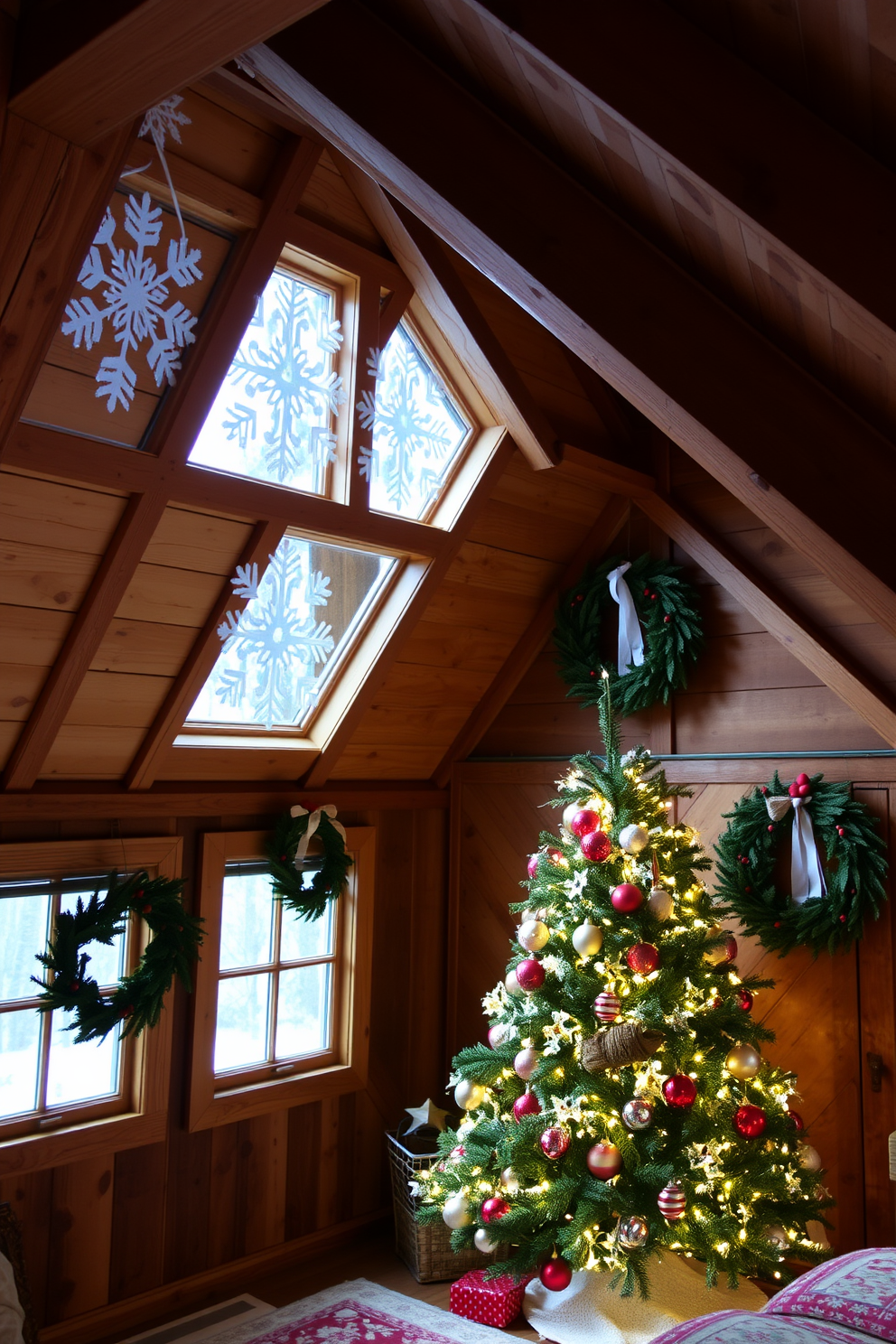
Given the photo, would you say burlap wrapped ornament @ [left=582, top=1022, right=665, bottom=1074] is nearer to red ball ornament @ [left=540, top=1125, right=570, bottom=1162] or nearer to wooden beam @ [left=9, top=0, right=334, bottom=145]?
red ball ornament @ [left=540, top=1125, right=570, bottom=1162]

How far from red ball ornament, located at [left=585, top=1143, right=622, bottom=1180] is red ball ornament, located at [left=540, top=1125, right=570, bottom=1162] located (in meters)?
0.08

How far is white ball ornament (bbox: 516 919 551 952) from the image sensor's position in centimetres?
312

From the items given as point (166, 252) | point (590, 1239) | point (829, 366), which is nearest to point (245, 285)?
point (166, 252)

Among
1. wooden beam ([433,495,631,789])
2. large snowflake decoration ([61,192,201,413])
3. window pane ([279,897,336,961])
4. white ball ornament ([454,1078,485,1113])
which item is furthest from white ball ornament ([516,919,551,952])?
large snowflake decoration ([61,192,201,413])

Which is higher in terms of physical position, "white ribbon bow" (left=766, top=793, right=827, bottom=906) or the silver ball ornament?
"white ribbon bow" (left=766, top=793, right=827, bottom=906)

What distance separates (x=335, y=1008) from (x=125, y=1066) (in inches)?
34.8

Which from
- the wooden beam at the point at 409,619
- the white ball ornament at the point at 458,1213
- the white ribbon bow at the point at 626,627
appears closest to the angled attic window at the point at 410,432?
the wooden beam at the point at 409,619

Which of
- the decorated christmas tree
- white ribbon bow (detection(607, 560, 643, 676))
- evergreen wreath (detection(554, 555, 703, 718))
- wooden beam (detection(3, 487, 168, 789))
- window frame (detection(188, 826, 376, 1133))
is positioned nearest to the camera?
wooden beam (detection(3, 487, 168, 789))

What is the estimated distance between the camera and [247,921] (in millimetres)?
3711

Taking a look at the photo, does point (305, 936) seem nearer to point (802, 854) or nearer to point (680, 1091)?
point (680, 1091)

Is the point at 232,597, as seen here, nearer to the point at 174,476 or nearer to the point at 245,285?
the point at 174,476

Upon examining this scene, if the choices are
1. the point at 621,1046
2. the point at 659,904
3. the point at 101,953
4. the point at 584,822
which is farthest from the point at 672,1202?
the point at 101,953

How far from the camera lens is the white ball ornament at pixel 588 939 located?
3.00m

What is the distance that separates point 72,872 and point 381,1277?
174 cm
